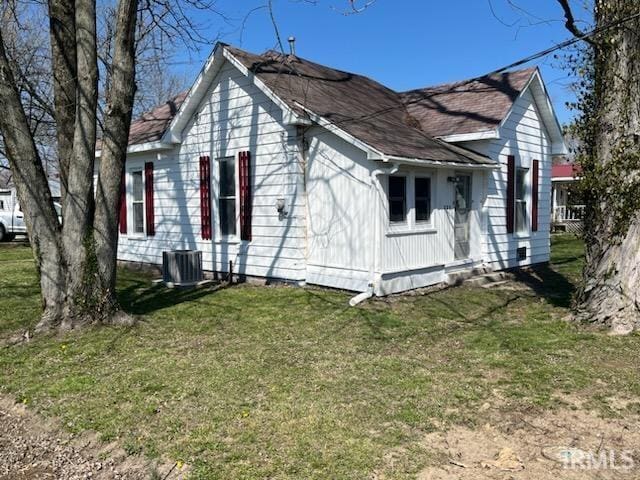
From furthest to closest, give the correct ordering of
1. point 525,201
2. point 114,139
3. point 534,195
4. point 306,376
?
1. point 534,195
2. point 525,201
3. point 114,139
4. point 306,376

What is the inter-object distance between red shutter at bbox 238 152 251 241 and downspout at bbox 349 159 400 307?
305cm

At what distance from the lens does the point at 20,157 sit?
7.36 m

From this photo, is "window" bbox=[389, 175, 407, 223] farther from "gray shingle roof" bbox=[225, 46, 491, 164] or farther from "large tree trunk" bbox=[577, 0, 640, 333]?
"large tree trunk" bbox=[577, 0, 640, 333]

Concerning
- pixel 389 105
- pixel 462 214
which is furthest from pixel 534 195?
pixel 389 105

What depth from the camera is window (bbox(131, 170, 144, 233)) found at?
14375 millimetres

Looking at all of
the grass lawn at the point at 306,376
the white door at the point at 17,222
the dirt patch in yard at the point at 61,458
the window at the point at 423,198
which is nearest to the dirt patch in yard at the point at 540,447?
the grass lawn at the point at 306,376

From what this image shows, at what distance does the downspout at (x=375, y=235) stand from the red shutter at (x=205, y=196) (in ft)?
14.3

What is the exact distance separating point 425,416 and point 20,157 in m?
6.20

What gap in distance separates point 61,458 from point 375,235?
6.28 m

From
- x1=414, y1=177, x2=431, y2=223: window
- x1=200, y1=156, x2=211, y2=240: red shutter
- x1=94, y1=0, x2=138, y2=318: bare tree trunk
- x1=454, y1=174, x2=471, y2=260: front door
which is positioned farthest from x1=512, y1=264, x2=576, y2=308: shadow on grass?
x1=94, y1=0, x2=138, y2=318: bare tree trunk

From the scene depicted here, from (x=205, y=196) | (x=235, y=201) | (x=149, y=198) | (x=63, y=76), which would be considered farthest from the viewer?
(x=149, y=198)

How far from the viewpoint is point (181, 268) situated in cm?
1134

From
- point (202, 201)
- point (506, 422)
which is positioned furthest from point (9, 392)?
point (202, 201)

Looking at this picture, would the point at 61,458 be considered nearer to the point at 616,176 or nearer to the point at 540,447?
the point at 540,447
